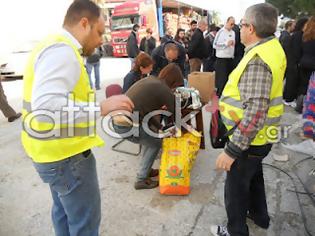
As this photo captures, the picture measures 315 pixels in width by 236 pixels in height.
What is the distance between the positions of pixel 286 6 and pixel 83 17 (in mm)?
20091

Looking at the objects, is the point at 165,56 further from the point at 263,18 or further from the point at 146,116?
the point at 263,18

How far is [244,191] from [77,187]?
1115mm

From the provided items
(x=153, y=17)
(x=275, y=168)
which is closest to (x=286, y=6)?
(x=153, y=17)

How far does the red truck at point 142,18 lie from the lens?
45.3ft

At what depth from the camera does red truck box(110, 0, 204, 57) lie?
543 inches

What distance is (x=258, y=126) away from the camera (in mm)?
1637

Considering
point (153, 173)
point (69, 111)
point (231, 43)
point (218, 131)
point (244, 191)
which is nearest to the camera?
point (69, 111)

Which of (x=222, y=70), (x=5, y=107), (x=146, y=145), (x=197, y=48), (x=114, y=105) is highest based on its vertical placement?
(x=114, y=105)

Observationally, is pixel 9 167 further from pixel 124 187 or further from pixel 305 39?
pixel 305 39

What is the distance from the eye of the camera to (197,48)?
20.5 ft

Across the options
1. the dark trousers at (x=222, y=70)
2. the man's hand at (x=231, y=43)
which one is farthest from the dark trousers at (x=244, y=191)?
the man's hand at (x=231, y=43)

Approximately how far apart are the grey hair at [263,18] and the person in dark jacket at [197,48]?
460cm

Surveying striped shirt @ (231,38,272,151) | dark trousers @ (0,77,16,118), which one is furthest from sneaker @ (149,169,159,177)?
dark trousers @ (0,77,16,118)

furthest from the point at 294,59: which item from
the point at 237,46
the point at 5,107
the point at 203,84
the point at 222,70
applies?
the point at 5,107
